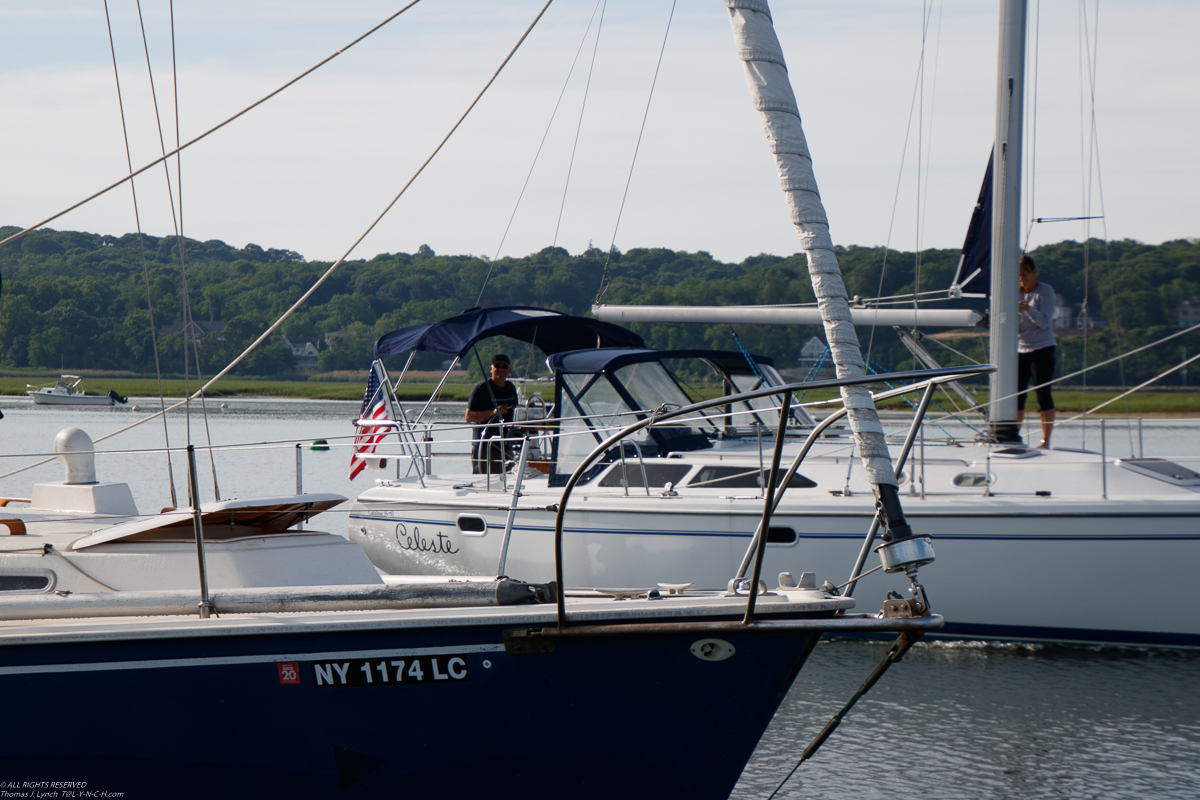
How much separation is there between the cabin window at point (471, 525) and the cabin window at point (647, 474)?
3.85 feet

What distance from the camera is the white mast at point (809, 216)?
156 inches

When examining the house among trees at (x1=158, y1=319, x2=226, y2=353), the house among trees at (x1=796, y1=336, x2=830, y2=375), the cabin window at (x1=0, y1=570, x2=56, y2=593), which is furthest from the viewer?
the house among trees at (x1=796, y1=336, x2=830, y2=375)

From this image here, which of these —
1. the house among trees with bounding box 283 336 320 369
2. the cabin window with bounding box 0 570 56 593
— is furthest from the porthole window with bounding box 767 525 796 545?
the house among trees with bounding box 283 336 320 369

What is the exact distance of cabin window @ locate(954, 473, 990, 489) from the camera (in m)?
8.99

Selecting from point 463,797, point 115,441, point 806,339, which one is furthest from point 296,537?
point 115,441

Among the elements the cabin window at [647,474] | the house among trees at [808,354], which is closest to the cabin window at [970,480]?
the cabin window at [647,474]

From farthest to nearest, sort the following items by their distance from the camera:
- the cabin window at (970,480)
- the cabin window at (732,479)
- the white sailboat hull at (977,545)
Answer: the cabin window at (732,479), the cabin window at (970,480), the white sailboat hull at (977,545)

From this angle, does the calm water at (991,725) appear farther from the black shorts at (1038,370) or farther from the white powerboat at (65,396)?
the white powerboat at (65,396)

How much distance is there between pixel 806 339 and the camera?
1800 cm

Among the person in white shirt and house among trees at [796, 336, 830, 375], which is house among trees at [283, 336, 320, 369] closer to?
house among trees at [796, 336, 830, 375]

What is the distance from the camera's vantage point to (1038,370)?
34.0 ft

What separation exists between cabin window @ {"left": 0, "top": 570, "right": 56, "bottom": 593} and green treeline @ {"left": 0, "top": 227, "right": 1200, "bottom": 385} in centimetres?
167

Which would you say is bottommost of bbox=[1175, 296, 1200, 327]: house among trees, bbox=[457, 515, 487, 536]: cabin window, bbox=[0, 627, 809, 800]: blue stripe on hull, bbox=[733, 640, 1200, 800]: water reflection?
bbox=[733, 640, 1200, 800]: water reflection

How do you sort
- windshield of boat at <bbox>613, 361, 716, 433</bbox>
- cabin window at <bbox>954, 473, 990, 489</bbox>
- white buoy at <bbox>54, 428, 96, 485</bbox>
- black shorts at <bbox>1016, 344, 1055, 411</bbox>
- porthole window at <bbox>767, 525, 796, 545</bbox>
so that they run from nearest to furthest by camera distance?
white buoy at <bbox>54, 428, 96, 485</bbox> < porthole window at <bbox>767, 525, 796, 545</bbox> < cabin window at <bbox>954, 473, 990, 489</bbox> < black shorts at <bbox>1016, 344, 1055, 411</bbox> < windshield of boat at <bbox>613, 361, 716, 433</bbox>
